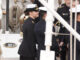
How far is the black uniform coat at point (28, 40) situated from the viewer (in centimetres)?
285

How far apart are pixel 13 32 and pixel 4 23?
0.99 feet

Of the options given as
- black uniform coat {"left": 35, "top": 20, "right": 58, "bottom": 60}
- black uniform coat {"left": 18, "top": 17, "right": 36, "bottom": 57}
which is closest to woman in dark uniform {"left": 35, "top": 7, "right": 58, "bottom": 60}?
black uniform coat {"left": 35, "top": 20, "right": 58, "bottom": 60}

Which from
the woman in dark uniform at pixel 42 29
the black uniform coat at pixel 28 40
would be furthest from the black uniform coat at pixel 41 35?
the black uniform coat at pixel 28 40

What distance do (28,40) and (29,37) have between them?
0.04 meters

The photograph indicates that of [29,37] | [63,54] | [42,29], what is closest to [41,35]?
[42,29]

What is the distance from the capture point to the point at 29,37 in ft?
9.45

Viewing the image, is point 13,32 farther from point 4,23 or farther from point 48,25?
point 48,25

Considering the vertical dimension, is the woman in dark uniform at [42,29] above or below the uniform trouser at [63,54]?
above

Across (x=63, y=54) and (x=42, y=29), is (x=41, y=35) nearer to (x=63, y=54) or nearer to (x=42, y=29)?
(x=42, y=29)

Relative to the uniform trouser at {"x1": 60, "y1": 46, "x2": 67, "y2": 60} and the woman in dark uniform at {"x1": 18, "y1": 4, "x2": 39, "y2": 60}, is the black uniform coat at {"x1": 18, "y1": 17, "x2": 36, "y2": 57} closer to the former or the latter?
the woman in dark uniform at {"x1": 18, "y1": 4, "x2": 39, "y2": 60}

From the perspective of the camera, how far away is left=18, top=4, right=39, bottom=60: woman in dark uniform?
9.37 feet

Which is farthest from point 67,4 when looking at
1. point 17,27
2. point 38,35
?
point 17,27

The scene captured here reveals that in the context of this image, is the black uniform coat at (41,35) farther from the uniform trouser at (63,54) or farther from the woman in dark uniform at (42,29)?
the uniform trouser at (63,54)

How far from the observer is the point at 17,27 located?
15.5 ft
